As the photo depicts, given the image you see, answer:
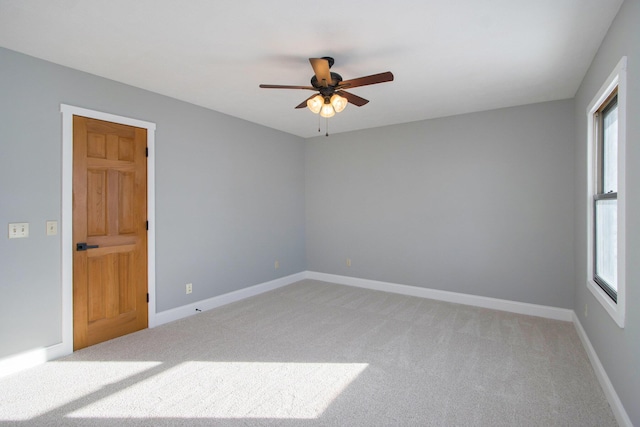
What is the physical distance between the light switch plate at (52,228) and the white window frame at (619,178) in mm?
4217

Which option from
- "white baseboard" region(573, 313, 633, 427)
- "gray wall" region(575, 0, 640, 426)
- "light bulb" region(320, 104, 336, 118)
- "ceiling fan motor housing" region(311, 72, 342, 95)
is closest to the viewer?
"gray wall" region(575, 0, 640, 426)

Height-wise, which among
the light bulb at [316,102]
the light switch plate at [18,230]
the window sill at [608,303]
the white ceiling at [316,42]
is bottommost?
the window sill at [608,303]

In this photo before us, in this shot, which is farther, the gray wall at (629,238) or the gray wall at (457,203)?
the gray wall at (457,203)

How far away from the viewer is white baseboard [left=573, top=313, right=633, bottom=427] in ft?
5.96

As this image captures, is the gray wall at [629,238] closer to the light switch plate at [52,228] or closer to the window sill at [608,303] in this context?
the window sill at [608,303]

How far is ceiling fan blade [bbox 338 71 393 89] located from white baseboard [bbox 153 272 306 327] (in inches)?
120

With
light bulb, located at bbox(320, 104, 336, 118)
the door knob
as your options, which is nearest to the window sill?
light bulb, located at bbox(320, 104, 336, 118)

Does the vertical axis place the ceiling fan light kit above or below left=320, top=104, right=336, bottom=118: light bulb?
above

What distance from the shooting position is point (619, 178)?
1.93 metres

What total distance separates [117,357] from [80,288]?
2.39 ft

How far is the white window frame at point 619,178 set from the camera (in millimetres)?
1858

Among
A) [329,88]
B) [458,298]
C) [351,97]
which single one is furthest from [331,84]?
[458,298]

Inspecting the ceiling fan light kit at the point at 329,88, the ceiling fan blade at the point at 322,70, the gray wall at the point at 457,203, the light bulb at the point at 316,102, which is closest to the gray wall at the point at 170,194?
the gray wall at the point at 457,203

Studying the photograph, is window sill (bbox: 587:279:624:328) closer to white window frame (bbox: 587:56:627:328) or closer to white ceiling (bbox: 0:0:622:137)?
white window frame (bbox: 587:56:627:328)
